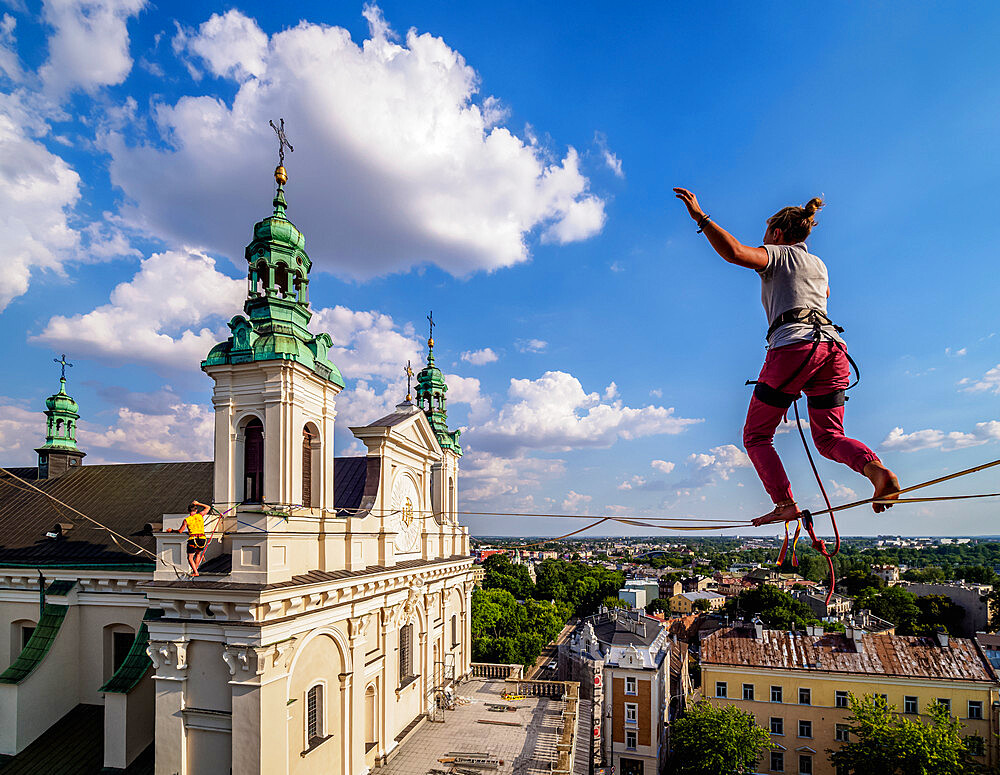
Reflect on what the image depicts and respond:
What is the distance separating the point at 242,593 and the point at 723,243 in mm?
16045

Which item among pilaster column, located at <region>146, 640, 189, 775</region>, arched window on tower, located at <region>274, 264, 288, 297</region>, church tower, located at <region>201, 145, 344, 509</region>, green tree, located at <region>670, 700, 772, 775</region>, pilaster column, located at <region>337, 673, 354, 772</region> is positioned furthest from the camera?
green tree, located at <region>670, 700, 772, 775</region>

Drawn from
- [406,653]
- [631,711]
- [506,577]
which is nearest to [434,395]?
[406,653]

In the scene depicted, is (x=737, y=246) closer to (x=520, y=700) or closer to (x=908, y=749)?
(x=520, y=700)

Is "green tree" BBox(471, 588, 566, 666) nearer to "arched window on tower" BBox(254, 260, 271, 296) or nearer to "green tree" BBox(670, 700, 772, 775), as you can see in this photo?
"green tree" BBox(670, 700, 772, 775)

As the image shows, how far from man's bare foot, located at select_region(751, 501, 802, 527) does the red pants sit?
0.22 feet

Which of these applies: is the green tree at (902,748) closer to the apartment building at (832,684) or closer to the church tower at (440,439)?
the apartment building at (832,684)

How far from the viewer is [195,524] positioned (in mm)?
16656

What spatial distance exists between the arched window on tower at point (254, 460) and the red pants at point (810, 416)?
17.6 m

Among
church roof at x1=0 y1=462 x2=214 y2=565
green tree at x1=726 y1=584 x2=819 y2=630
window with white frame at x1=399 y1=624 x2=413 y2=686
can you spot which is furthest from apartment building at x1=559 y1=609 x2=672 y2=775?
green tree at x1=726 y1=584 x2=819 y2=630

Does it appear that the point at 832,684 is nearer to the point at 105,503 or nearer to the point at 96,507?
the point at 105,503

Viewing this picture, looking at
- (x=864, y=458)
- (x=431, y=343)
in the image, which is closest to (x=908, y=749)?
(x=431, y=343)

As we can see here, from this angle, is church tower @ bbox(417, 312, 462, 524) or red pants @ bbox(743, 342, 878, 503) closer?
red pants @ bbox(743, 342, 878, 503)

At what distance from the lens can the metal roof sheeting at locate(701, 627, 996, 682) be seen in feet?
130

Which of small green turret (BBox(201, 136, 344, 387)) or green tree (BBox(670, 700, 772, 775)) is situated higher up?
small green turret (BBox(201, 136, 344, 387))
